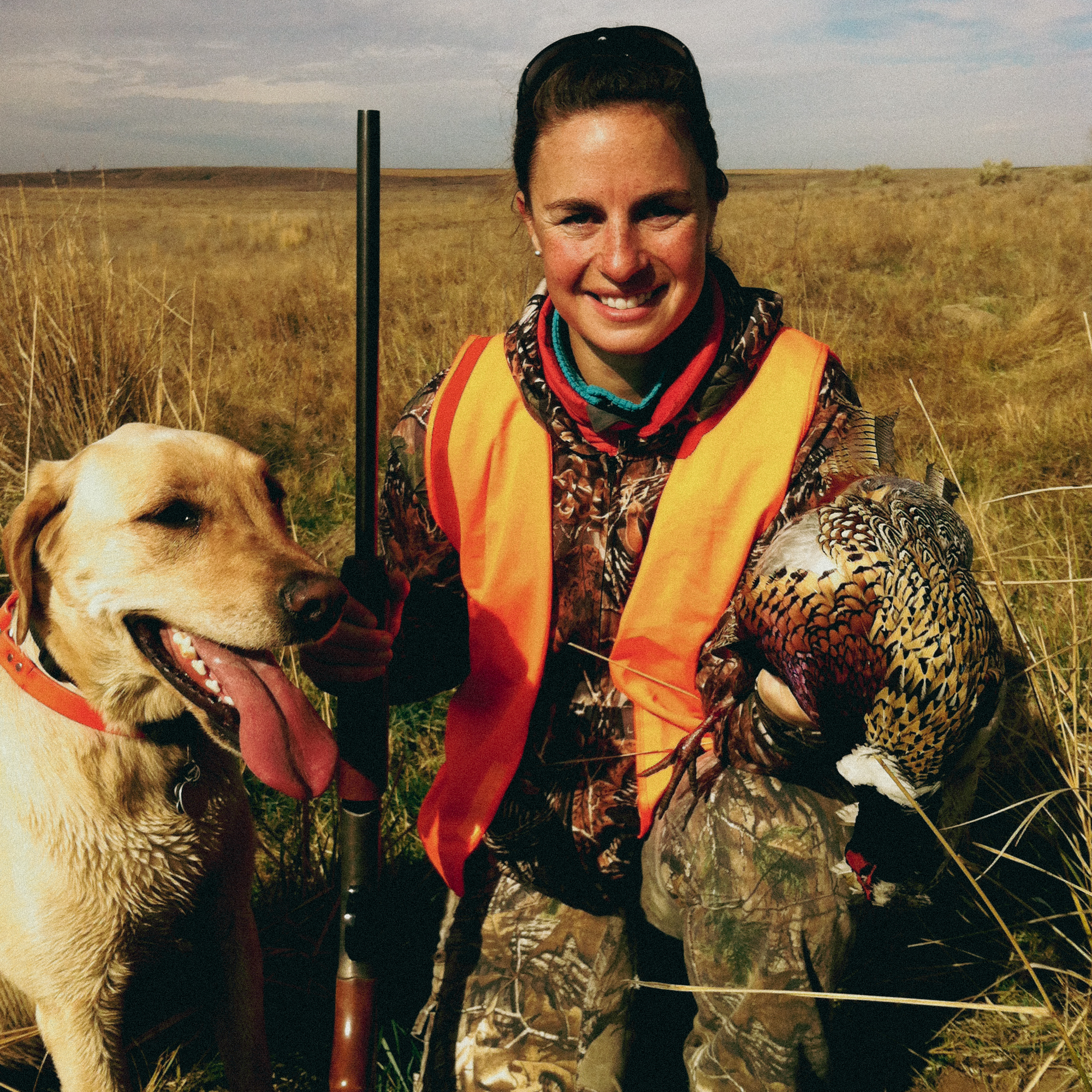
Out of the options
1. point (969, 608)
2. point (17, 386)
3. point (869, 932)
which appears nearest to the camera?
point (969, 608)

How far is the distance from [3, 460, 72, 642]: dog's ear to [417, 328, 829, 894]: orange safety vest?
817 millimetres

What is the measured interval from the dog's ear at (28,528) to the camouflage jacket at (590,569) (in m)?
0.79

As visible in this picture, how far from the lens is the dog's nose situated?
1.79 m

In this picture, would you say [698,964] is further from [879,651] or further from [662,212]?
[662,212]

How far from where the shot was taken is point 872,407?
6086mm

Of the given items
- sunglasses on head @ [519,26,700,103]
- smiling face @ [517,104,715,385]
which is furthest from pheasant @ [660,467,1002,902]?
sunglasses on head @ [519,26,700,103]

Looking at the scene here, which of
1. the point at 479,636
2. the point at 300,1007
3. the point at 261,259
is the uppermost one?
the point at 261,259

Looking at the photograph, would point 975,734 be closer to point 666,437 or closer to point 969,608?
point 969,608

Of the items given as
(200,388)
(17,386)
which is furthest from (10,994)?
(200,388)

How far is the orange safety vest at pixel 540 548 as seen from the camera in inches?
84.1

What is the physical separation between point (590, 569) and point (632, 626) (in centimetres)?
19

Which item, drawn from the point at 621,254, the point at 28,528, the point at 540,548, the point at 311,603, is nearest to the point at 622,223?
the point at 621,254

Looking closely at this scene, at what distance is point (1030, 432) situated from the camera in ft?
16.8

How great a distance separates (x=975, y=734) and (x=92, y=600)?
67.2 inches
